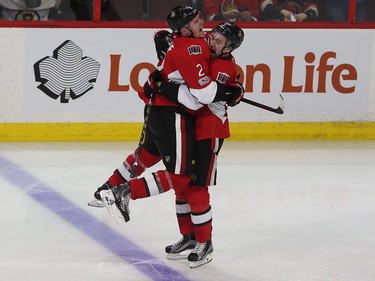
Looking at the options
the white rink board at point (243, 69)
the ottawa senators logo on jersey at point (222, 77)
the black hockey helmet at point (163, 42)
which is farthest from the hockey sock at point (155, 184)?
the white rink board at point (243, 69)

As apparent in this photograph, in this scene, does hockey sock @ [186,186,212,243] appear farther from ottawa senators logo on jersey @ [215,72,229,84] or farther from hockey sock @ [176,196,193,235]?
ottawa senators logo on jersey @ [215,72,229,84]

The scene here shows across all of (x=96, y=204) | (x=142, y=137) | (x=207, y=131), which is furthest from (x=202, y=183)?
(x=96, y=204)

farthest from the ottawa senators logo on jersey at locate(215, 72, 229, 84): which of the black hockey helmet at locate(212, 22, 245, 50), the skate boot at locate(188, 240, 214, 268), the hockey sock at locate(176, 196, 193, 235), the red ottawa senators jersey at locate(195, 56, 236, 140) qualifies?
the skate boot at locate(188, 240, 214, 268)

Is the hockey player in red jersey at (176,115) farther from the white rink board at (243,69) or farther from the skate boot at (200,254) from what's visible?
the white rink board at (243,69)

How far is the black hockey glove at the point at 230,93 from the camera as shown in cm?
389

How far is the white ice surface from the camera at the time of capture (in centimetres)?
404

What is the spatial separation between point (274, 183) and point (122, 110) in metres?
1.32

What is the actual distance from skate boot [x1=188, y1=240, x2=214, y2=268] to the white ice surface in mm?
30

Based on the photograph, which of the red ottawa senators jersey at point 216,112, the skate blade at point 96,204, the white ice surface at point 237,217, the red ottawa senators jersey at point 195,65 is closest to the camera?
the red ottawa senators jersey at point 195,65

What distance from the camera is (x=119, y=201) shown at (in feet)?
13.0

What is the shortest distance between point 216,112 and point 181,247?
0.61 m

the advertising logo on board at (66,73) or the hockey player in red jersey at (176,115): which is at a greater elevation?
the hockey player in red jersey at (176,115)

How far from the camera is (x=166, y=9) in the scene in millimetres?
6391

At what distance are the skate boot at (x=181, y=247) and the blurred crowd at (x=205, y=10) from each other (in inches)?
96.7
